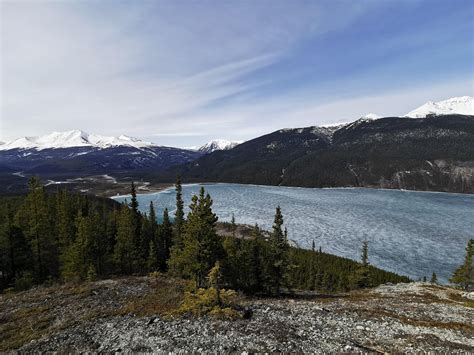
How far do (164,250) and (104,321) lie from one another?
180ft

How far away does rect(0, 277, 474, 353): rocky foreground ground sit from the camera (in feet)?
56.5

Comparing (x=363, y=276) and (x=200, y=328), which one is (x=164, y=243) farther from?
(x=200, y=328)

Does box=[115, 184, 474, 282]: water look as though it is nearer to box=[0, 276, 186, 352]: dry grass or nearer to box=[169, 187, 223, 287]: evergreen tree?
box=[169, 187, 223, 287]: evergreen tree

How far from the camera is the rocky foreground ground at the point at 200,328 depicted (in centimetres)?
1722

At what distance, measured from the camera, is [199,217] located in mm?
35875

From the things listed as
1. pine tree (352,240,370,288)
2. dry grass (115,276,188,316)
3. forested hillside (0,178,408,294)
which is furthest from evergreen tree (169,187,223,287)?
pine tree (352,240,370,288)

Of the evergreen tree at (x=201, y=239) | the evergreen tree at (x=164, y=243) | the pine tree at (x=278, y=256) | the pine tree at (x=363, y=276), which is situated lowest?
the pine tree at (x=363, y=276)

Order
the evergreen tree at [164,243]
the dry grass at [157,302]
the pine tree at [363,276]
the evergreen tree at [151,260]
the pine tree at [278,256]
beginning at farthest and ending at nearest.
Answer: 1. the evergreen tree at [164,243]
2. the pine tree at [363,276]
3. the evergreen tree at [151,260]
4. the pine tree at [278,256]
5. the dry grass at [157,302]

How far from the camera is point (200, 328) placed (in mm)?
19250

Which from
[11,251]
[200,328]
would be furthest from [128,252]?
[200,328]

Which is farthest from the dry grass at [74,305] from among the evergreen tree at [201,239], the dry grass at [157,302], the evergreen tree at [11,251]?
the evergreen tree at [11,251]

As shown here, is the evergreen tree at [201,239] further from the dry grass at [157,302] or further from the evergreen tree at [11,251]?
the evergreen tree at [11,251]

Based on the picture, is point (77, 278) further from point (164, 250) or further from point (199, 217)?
point (164, 250)

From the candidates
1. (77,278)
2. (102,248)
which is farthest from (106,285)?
(102,248)
